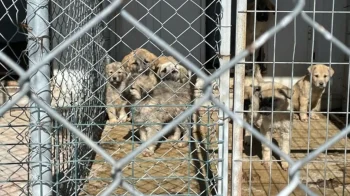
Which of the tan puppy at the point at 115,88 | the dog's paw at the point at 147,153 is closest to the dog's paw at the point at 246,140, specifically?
the dog's paw at the point at 147,153

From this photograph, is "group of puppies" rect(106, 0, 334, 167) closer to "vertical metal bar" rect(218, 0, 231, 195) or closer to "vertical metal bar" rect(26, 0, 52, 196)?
"vertical metal bar" rect(218, 0, 231, 195)

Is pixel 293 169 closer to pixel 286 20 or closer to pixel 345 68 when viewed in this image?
pixel 286 20

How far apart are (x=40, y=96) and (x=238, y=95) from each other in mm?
1256

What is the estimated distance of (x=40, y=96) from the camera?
2.69 m

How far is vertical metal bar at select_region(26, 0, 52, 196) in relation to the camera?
2.67m

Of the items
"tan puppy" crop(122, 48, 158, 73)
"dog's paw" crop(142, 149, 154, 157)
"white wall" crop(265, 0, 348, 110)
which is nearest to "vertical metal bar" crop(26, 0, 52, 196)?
"dog's paw" crop(142, 149, 154, 157)

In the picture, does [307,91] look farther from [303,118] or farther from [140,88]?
[140,88]

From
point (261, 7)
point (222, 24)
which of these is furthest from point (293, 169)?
point (261, 7)

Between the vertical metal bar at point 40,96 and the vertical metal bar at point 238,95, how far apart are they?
3.63 ft

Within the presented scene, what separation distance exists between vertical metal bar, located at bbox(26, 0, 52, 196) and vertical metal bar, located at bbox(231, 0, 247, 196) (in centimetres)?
111

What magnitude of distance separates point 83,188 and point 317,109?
3838 millimetres

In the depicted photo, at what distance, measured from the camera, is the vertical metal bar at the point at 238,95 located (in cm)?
326

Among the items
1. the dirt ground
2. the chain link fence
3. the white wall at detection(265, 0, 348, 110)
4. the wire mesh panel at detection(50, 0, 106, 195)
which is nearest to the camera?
the chain link fence

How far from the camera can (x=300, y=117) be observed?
6645 mm
